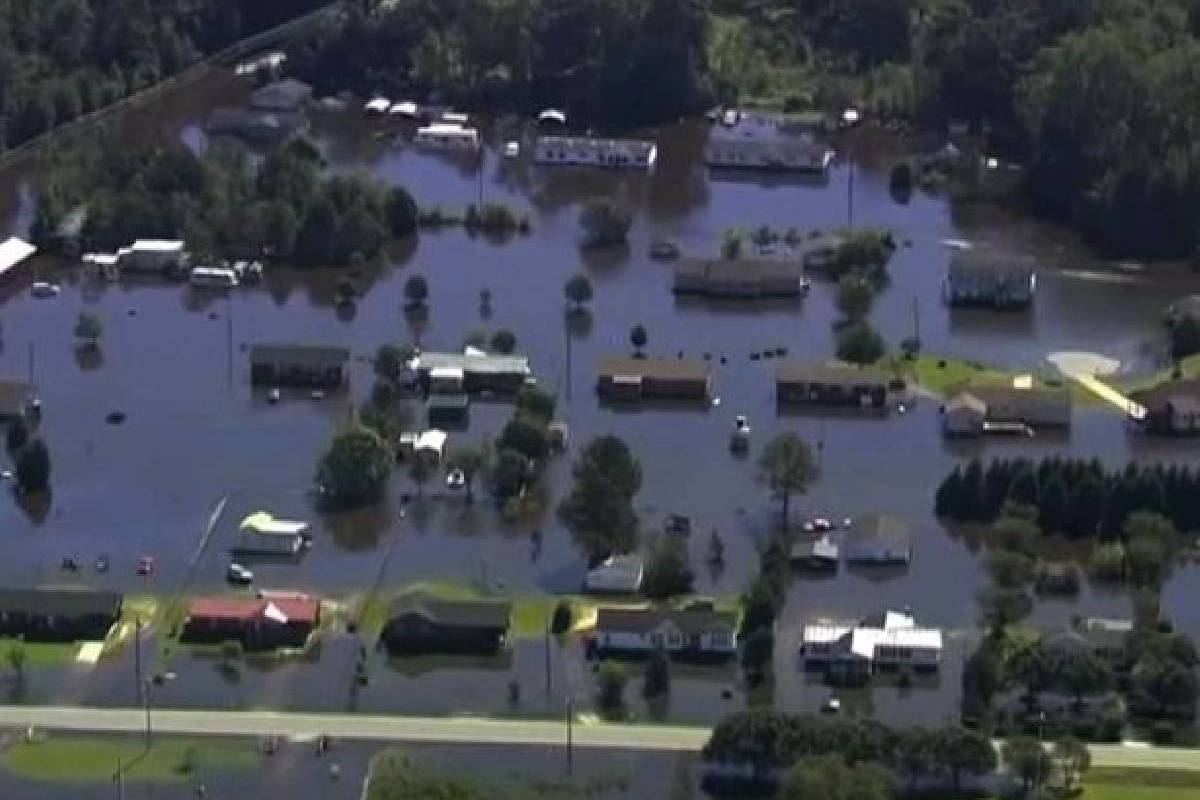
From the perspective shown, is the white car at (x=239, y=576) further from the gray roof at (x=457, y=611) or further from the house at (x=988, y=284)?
the house at (x=988, y=284)

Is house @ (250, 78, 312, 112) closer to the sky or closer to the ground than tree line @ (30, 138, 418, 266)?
closer to the sky

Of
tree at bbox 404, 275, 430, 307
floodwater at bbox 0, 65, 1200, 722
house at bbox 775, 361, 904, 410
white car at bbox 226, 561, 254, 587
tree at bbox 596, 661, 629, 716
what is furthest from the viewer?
tree at bbox 404, 275, 430, 307

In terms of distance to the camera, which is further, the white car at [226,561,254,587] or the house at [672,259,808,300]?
the house at [672,259,808,300]

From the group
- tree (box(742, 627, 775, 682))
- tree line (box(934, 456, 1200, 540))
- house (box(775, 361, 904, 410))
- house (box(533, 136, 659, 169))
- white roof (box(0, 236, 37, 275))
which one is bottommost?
tree (box(742, 627, 775, 682))

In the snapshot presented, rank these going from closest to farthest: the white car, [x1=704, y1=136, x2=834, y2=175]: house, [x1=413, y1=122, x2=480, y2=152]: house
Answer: the white car
[x1=704, y1=136, x2=834, y2=175]: house
[x1=413, y1=122, x2=480, y2=152]: house

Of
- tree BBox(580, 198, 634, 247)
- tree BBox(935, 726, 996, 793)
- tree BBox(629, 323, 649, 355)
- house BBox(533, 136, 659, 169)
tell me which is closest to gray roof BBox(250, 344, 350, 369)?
tree BBox(629, 323, 649, 355)

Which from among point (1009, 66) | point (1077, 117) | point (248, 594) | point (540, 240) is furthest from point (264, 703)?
point (1009, 66)

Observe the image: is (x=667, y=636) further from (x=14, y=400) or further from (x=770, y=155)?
(x=770, y=155)

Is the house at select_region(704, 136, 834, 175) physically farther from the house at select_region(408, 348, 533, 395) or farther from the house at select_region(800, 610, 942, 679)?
the house at select_region(800, 610, 942, 679)
